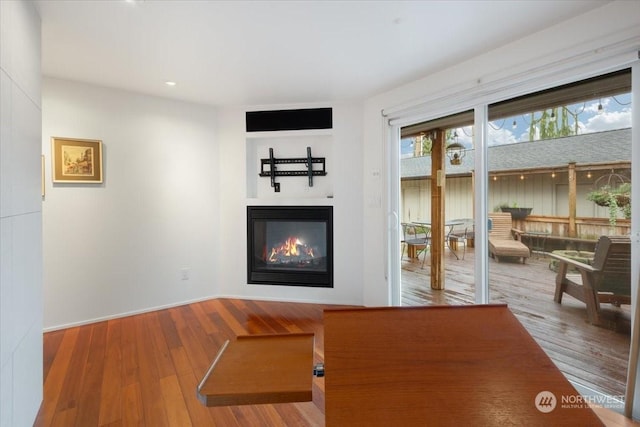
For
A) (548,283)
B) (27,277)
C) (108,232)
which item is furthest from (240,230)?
(548,283)

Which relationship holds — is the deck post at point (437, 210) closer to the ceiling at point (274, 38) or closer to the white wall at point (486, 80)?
the white wall at point (486, 80)

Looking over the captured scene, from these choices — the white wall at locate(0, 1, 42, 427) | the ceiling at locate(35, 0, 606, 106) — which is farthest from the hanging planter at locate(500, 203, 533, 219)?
the white wall at locate(0, 1, 42, 427)

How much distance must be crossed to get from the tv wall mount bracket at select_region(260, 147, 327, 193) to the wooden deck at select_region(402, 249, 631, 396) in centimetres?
197

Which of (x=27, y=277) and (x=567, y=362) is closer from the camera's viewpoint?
(x=27, y=277)

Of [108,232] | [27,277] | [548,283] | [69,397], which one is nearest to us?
[27,277]

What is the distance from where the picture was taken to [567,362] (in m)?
2.10

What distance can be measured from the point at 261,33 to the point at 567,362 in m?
3.17

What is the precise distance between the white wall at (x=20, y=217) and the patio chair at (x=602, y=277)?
10.7 ft

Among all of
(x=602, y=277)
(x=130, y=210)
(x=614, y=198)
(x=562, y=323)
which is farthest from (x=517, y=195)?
(x=130, y=210)

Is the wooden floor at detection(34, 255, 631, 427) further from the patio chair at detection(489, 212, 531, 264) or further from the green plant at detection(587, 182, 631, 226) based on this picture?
the green plant at detection(587, 182, 631, 226)

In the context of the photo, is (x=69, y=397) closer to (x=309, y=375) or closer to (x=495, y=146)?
(x=309, y=375)

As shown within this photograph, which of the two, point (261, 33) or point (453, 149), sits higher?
point (261, 33)

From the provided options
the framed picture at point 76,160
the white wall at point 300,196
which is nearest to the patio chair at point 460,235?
the white wall at point 300,196

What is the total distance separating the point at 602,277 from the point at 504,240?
0.63 m
